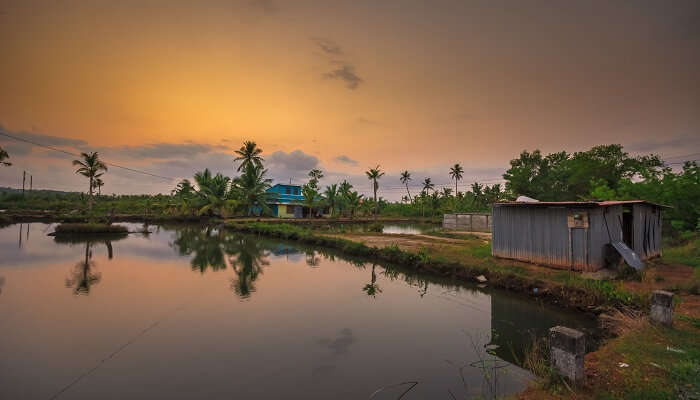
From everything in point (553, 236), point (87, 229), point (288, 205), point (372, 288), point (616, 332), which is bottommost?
point (372, 288)

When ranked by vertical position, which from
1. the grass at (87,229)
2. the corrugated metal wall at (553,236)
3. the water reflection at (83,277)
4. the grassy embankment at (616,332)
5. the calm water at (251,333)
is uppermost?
the corrugated metal wall at (553,236)

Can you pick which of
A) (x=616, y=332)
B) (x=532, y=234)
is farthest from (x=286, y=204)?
(x=616, y=332)

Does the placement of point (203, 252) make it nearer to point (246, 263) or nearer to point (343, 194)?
point (246, 263)

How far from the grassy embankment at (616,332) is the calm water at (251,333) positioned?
83 centimetres

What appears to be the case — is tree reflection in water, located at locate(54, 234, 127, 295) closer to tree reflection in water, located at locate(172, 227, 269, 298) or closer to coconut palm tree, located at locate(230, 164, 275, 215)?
tree reflection in water, located at locate(172, 227, 269, 298)

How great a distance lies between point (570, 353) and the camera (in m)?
3.84

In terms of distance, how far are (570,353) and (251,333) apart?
6296 millimetres

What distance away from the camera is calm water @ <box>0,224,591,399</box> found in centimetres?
516

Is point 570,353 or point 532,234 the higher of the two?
point 532,234

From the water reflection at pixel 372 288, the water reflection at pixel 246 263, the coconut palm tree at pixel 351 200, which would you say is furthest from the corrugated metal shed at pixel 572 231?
the coconut palm tree at pixel 351 200

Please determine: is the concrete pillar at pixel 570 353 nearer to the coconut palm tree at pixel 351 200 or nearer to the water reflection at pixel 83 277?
the water reflection at pixel 83 277

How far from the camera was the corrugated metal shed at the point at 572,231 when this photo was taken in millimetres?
10773

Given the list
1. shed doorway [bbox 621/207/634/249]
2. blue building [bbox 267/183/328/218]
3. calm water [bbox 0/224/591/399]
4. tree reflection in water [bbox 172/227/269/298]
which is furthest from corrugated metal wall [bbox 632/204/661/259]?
blue building [bbox 267/183/328/218]

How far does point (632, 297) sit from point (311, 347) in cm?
825
